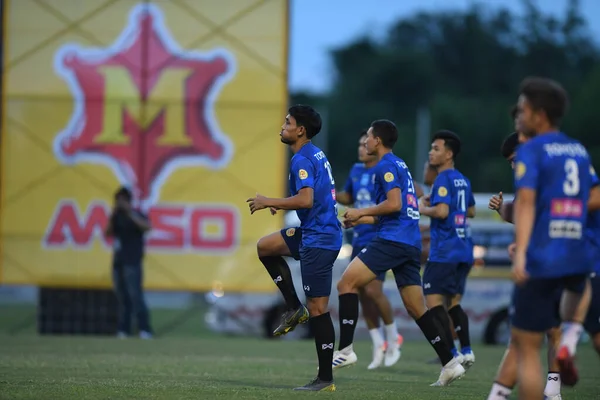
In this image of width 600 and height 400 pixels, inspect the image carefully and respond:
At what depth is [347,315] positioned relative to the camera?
10656 mm

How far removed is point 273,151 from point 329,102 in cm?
5667

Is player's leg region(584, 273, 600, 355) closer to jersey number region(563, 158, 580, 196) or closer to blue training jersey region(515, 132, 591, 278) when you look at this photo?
blue training jersey region(515, 132, 591, 278)

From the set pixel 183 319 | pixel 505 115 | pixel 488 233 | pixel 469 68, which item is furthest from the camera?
pixel 469 68

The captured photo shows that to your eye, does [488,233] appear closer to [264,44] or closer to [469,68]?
[264,44]

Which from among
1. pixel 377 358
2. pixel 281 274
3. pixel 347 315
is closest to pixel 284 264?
pixel 281 274

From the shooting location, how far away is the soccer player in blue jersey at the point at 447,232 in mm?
11859

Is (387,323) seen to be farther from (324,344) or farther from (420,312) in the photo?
(324,344)

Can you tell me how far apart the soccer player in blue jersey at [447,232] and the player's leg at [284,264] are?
2.29m

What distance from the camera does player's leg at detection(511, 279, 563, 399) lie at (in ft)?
21.8

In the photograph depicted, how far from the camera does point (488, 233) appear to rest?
19938 millimetres

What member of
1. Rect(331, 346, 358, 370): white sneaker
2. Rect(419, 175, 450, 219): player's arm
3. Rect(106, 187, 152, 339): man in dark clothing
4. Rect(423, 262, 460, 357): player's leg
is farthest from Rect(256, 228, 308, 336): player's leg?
Rect(106, 187, 152, 339): man in dark clothing

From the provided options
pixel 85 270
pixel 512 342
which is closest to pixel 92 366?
pixel 512 342

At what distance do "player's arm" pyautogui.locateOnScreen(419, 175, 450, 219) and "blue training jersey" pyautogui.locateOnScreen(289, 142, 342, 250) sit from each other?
2.32 metres

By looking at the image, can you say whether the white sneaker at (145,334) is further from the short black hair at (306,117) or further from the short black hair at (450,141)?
the short black hair at (306,117)
